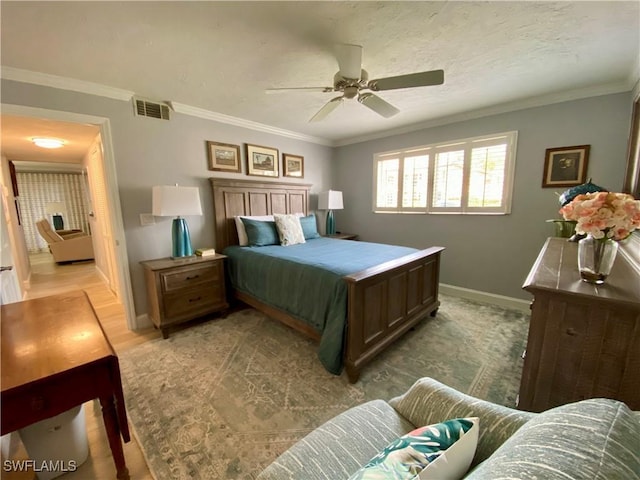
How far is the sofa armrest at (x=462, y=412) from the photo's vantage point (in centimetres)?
76

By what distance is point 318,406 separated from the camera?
1.70 metres

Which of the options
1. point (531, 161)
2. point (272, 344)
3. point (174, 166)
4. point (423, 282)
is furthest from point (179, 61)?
point (531, 161)

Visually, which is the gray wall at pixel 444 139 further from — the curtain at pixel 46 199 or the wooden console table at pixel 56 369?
the curtain at pixel 46 199

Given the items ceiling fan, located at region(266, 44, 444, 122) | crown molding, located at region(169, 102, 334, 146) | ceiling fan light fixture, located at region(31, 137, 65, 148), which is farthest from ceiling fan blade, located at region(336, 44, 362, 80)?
ceiling fan light fixture, located at region(31, 137, 65, 148)

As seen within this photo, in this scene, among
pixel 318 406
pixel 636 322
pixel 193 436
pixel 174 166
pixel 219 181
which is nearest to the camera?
pixel 636 322

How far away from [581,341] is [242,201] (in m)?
3.37

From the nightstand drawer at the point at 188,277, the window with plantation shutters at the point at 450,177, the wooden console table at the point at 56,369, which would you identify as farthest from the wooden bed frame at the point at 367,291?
the wooden console table at the point at 56,369

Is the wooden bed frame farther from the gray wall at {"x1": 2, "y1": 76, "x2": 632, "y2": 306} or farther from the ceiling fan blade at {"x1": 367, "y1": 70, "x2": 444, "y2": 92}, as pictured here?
the ceiling fan blade at {"x1": 367, "y1": 70, "x2": 444, "y2": 92}

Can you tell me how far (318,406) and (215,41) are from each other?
255 cm

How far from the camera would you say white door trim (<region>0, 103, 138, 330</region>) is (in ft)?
7.22

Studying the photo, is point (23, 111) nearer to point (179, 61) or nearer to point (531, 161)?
point (179, 61)

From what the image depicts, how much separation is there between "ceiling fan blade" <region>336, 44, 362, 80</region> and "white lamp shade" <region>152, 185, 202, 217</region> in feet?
6.06

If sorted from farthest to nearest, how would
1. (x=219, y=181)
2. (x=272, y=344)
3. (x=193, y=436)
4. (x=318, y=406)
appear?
(x=219, y=181)
(x=272, y=344)
(x=318, y=406)
(x=193, y=436)

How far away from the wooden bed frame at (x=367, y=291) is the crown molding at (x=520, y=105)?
1.81 m
